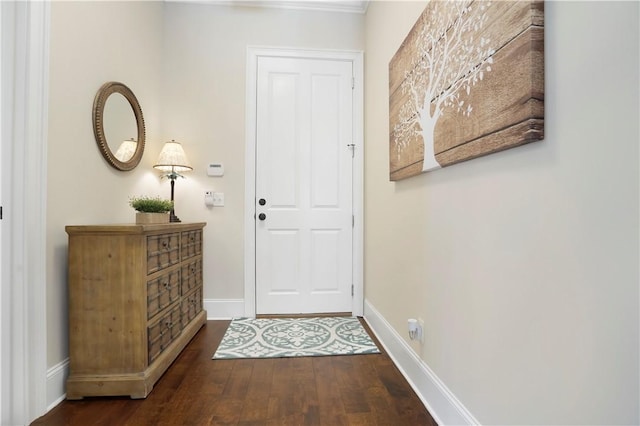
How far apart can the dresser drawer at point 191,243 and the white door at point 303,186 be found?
50 cm

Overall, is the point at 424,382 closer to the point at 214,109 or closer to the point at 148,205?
the point at 148,205

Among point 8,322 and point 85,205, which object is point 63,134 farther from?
point 8,322

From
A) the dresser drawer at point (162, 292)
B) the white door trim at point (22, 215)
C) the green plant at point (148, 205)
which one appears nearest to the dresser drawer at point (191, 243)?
the dresser drawer at point (162, 292)

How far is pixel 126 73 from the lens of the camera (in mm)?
2209

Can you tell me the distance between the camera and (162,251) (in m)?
Result: 1.83

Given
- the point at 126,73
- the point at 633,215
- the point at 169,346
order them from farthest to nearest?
the point at 126,73 < the point at 169,346 < the point at 633,215

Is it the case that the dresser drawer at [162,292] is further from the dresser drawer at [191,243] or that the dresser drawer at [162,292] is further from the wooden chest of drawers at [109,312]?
the dresser drawer at [191,243]

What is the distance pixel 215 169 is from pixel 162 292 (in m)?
1.24

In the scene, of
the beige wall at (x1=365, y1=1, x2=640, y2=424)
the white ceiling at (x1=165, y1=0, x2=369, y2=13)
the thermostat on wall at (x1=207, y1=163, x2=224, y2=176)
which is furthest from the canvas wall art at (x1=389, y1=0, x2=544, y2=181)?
the thermostat on wall at (x1=207, y1=163, x2=224, y2=176)

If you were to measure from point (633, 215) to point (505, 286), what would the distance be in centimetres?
43

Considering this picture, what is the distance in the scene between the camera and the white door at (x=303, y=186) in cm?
276

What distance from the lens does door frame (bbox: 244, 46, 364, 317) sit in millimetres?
2734

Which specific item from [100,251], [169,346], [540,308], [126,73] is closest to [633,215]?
[540,308]

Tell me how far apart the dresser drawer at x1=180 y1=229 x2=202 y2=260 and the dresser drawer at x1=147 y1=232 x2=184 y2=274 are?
112 mm
